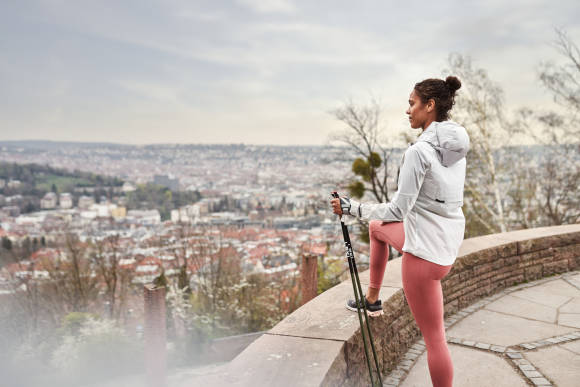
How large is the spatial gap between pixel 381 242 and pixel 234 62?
76.1 metres

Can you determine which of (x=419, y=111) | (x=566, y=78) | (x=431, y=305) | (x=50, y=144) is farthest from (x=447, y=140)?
(x=50, y=144)

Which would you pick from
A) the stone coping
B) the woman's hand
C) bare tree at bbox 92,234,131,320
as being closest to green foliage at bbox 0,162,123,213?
bare tree at bbox 92,234,131,320

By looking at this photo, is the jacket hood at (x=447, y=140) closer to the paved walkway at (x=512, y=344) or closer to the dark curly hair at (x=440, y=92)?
the dark curly hair at (x=440, y=92)

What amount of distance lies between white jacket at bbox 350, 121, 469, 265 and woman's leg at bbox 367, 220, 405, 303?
34 cm

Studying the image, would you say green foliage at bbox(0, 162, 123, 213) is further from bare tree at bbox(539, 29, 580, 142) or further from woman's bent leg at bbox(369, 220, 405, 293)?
bare tree at bbox(539, 29, 580, 142)

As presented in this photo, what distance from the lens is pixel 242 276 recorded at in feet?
48.5

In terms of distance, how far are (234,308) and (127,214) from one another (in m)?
12.0

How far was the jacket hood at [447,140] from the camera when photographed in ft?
5.74

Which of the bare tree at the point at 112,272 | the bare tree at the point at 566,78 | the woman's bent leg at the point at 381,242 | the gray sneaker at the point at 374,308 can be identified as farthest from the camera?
the bare tree at the point at 566,78

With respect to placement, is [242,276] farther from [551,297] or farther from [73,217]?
[551,297]

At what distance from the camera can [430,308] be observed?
1.90 metres

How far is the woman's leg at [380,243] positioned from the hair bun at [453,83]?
75cm

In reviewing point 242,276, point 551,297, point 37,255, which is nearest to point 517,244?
point 551,297

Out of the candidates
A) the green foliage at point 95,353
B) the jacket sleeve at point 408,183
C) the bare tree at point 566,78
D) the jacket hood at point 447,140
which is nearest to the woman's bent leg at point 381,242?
the jacket sleeve at point 408,183
